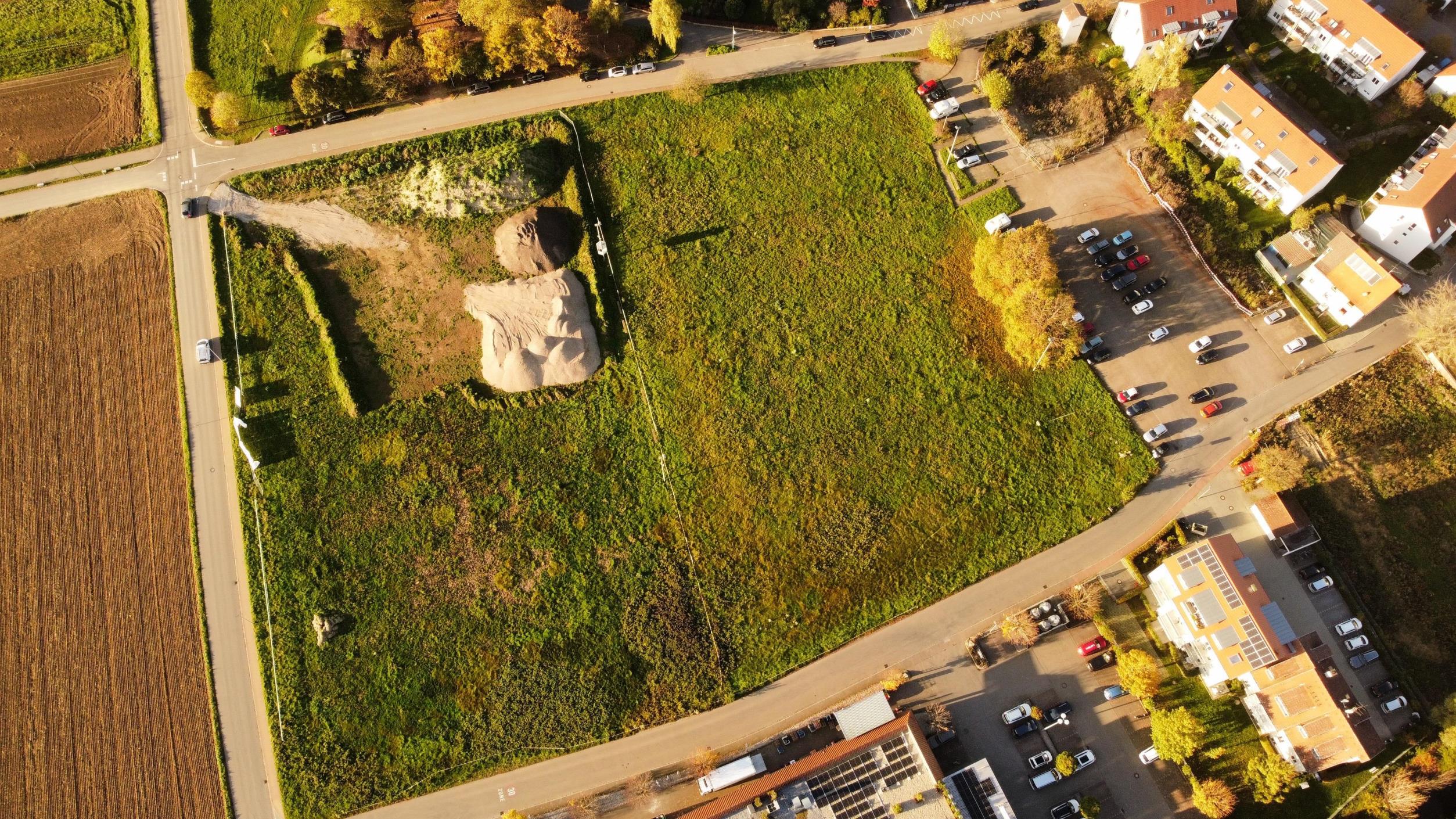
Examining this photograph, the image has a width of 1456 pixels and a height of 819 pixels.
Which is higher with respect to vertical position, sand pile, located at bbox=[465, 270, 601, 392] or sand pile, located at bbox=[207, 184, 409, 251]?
sand pile, located at bbox=[207, 184, 409, 251]

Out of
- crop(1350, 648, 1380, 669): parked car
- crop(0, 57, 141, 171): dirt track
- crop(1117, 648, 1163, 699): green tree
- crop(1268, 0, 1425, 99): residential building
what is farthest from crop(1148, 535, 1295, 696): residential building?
crop(0, 57, 141, 171): dirt track

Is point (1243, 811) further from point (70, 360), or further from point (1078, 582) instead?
point (70, 360)

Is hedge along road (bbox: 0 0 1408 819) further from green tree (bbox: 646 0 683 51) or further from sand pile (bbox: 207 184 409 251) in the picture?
sand pile (bbox: 207 184 409 251)

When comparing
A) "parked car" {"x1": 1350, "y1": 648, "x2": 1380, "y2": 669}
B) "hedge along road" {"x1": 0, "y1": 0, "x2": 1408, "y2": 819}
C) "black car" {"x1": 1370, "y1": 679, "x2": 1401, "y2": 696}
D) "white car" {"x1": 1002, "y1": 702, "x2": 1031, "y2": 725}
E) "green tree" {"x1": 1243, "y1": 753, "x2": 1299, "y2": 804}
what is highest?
"hedge along road" {"x1": 0, "y1": 0, "x2": 1408, "y2": 819}

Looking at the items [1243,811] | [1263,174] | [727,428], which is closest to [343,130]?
[727,428]

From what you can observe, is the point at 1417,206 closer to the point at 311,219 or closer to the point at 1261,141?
the point at 1261,141

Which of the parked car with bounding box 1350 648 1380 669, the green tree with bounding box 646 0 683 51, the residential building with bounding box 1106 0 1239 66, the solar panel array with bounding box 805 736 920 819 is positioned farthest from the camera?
the green tree with bounding box 646 0 683 51

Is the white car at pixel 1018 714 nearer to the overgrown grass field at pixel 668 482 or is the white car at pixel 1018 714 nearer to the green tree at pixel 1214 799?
the overgrown grass field at pixel 668 482

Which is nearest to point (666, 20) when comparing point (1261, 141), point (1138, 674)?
point (1261, 141)
